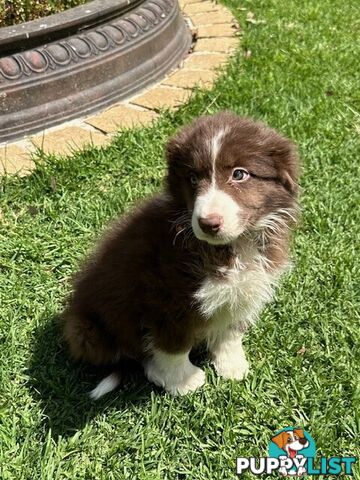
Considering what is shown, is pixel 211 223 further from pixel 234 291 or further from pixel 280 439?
pixel 280 439

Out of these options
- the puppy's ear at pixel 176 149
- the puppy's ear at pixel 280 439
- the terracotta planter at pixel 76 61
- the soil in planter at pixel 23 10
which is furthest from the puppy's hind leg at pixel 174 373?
the soil in planter at pixel 23 10

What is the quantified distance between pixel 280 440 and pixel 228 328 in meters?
0.57

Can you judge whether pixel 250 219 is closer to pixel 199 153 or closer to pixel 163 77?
pixel 199 153

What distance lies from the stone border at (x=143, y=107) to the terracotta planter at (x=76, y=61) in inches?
4.4

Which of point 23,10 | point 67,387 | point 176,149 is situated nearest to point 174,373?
point 67,387

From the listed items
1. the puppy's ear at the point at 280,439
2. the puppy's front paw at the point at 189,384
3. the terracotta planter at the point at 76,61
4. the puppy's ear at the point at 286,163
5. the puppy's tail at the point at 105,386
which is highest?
the puppy's ear at the point at 286,163

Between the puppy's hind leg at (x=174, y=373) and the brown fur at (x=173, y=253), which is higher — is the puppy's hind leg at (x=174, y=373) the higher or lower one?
the lower one

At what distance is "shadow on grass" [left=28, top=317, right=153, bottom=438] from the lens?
8.70 ft

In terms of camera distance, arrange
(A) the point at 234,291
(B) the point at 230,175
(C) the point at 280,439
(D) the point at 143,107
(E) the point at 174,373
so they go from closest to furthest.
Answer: (B) the point at 230,175, (A) the point at 234,291, (C) the point at 280,439, (E) the point at 174,373, (D) the point at 143,107

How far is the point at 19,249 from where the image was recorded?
353 cm

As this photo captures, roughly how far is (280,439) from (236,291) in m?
0.72

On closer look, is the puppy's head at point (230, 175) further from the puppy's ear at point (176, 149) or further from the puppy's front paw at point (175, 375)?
the puppy's front paw at point (175, 375)

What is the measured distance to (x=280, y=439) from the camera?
2.55 metres

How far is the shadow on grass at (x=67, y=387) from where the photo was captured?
2650 mm
